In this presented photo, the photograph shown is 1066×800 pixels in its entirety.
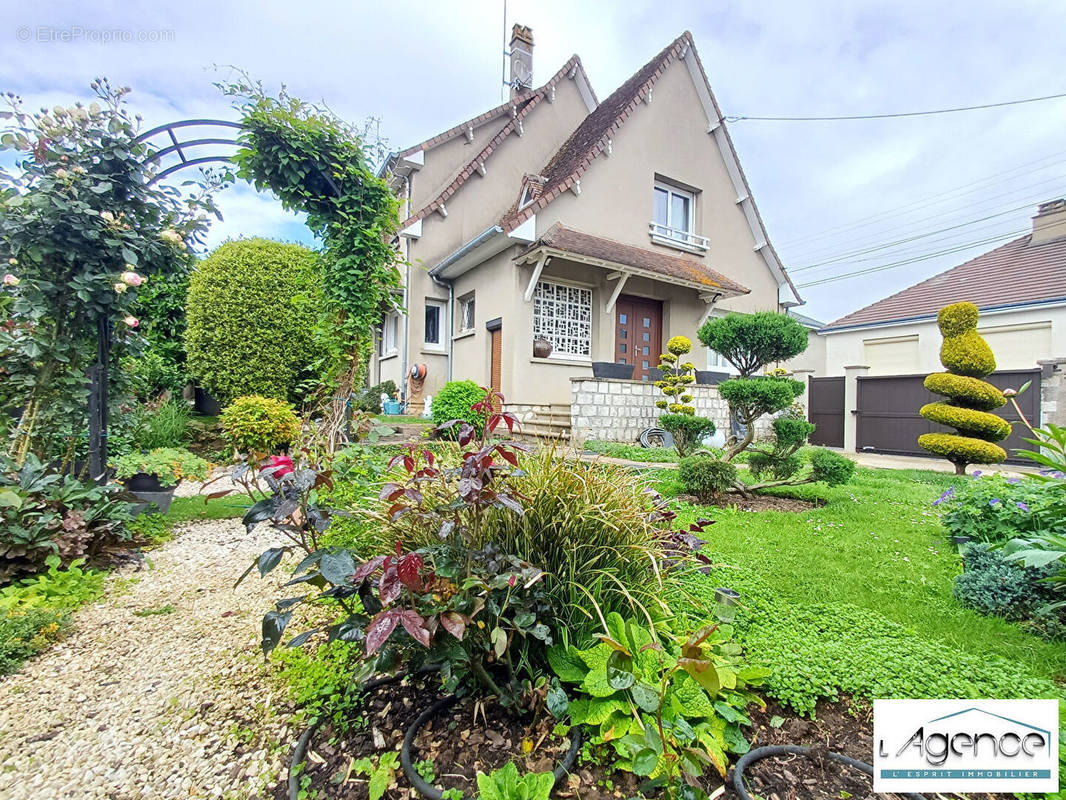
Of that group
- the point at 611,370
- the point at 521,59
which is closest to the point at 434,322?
the point at 611,370

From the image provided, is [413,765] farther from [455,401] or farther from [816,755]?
[455,401]

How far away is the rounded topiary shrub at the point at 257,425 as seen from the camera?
653 centimetres

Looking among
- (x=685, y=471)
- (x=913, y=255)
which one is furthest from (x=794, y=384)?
(x=913, y=255)

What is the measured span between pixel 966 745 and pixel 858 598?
3.66ft

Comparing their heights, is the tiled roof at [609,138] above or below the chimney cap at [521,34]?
below

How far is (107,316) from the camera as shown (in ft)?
11.5

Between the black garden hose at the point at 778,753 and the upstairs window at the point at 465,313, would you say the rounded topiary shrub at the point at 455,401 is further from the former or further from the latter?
the black garden hose at the point at 778,753

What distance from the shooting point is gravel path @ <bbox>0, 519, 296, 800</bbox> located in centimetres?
132

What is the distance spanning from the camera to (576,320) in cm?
899

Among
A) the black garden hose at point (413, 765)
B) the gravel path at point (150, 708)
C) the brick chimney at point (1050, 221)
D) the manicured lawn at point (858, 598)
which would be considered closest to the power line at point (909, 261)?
the brick chimney at point (1050, 221)

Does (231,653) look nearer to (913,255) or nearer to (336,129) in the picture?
(336,129)

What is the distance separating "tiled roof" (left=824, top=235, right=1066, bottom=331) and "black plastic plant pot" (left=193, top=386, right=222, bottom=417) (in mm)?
18624

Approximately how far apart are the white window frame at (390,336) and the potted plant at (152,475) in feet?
20.6

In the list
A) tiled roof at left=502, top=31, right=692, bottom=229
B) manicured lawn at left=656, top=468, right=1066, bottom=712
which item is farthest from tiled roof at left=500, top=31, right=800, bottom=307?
manicured lawn at left=656, top=468, right=1066, bottom=712
